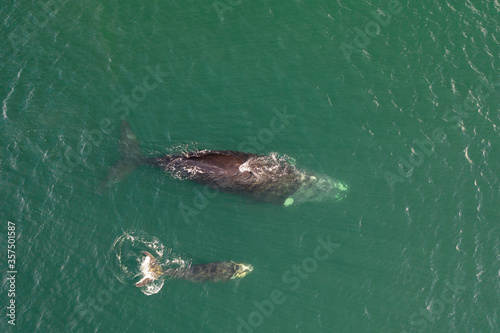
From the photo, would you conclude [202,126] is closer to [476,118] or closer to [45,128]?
[45,128]

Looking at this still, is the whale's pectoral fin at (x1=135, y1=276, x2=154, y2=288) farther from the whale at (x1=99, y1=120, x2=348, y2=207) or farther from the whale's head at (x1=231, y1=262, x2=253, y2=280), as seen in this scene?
the whale at (x1=99, y1=120, x2=348, y2=207)

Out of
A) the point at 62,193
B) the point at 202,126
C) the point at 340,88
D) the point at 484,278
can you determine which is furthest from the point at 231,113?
the point at 484,278

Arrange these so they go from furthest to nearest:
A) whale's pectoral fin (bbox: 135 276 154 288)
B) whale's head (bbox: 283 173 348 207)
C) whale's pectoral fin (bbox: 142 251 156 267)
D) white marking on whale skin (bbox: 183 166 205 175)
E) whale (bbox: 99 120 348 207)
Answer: white marking on whale skin (bbox: 183 166 205 175), whale (bbox: 99 120 348 207), whale's head (bbox: 283 173 348 207), whale's pectoral fin (bbox: 142 251 156 267), whale's pectoral fin (bbox: 135 276 154 288)

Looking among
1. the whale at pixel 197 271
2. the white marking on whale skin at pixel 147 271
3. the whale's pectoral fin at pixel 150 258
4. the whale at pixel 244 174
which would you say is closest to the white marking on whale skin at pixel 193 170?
the whale at pixel 244 174

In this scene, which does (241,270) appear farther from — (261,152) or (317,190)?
(261,152)

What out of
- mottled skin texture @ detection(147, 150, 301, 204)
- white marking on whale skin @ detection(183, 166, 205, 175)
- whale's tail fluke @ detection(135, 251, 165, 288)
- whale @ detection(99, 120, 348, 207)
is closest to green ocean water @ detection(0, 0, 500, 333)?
whale @ detection(99, 120, 348, 207)

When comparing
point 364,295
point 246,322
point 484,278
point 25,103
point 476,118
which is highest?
point 476,118

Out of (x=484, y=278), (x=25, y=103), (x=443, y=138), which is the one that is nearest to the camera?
(x=484, y=278)

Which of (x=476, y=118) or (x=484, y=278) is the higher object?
(x=476, y=118)

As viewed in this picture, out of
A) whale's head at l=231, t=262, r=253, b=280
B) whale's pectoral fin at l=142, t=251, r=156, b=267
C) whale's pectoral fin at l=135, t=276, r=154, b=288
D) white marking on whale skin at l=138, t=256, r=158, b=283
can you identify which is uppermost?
whale's head at l=231, t=262, r=253, b=280
